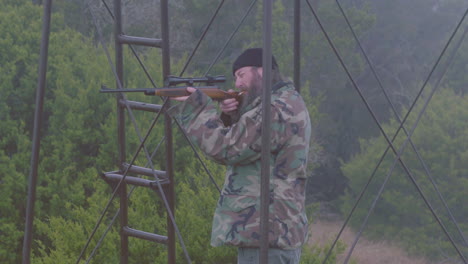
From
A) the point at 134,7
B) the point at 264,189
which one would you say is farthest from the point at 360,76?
the point at 264,189

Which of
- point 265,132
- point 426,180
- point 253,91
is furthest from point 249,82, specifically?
point 426,180

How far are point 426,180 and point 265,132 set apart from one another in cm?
1654

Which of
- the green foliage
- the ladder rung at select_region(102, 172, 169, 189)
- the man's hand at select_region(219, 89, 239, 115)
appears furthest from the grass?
the man's hand at select_region(219, 89, 239, 115)

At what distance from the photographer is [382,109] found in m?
20.8

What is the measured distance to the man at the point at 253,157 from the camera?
8.05ft

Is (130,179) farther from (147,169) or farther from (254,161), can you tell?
(254,161)

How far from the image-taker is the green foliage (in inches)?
699

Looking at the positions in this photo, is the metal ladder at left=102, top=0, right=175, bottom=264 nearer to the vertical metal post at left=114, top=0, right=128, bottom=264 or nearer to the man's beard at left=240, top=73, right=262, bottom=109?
the vertical metal post at left=114, top=0, right=128, bottom=264

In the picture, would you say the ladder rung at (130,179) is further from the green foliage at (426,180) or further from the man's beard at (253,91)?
the green foliage at (426,180)

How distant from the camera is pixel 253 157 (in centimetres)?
247

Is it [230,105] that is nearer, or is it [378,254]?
[230,105]

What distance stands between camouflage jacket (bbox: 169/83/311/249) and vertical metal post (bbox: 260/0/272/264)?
0.62ft

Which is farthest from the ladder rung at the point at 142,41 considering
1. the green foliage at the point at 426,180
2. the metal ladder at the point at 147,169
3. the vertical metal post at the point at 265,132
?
the green foliage at the point at 426,180

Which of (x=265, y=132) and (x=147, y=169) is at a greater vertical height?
(x=265, y=132)
